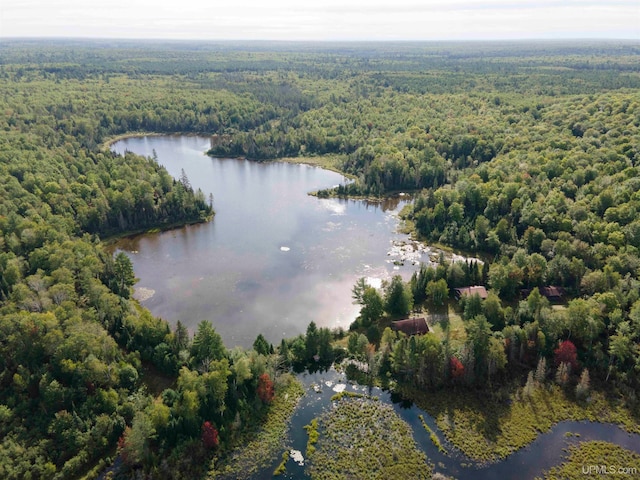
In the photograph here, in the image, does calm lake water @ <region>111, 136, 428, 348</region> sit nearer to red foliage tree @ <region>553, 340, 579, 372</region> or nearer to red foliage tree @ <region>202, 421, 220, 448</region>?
red foliage tree @ <region>202, 421, 220, 448</region>

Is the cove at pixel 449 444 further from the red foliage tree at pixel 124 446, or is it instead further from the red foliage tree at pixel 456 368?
the red foliage tree at pixel 124 446

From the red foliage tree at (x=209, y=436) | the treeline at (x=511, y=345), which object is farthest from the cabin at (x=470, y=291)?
the red foliage tree at (x=209, y=436)

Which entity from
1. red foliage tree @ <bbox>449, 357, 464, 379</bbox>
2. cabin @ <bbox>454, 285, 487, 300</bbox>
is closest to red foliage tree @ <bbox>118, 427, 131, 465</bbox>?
red foliage tree @ <bbox>449, 357, 464, 379</bbox>

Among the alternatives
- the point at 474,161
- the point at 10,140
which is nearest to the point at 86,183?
the point at 10,140

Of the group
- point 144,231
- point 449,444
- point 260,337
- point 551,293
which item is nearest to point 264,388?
point 260,337

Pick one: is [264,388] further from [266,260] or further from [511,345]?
[266,260]

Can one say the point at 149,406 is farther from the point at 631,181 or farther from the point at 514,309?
the point at 631,181
